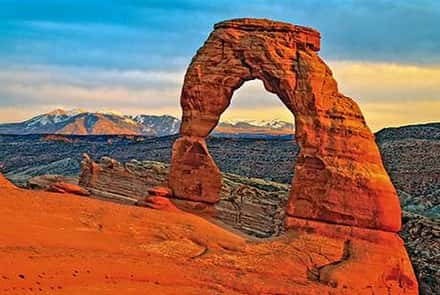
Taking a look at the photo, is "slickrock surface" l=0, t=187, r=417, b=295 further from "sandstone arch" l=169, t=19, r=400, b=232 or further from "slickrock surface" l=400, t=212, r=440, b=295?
"slickrock surface" l=400, t=212, r=440, b=295

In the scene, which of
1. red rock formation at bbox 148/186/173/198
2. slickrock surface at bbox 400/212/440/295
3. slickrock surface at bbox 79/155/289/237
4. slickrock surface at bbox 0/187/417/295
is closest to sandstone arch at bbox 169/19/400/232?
slickrock surface at bbox 0/187/417/295

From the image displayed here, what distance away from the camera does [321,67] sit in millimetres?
25375

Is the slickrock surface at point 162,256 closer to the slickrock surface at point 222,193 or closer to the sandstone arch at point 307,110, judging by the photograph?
the sandstone arch at point 307,110

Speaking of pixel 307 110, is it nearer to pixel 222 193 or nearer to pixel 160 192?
pixel 160 192

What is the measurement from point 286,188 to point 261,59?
3069cm

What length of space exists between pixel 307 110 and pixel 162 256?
26.0ft

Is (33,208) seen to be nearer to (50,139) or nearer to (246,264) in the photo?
(246,264)

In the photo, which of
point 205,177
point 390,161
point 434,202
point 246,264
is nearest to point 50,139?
point 390,161

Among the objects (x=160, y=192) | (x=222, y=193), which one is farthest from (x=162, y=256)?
(x=222, y=193)

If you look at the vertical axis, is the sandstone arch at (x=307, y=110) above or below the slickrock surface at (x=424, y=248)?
above

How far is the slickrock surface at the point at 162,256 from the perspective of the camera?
17531 millimetres

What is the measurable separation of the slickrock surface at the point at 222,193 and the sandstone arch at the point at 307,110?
42.3 feet

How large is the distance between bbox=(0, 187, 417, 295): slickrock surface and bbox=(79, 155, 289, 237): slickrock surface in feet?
50.6

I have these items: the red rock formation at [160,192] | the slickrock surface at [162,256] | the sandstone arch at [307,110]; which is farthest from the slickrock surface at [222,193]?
the slickrock surface at [162,256]
